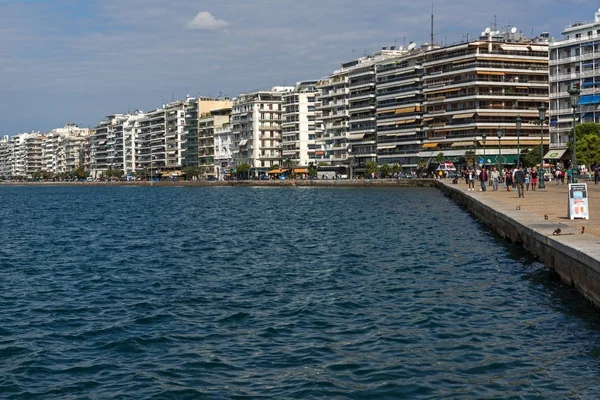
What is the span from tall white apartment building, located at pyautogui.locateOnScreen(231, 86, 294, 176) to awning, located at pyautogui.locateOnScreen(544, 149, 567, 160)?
7653 centimetres

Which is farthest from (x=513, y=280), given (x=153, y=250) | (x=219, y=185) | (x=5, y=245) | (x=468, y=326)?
(x=219, y=185)

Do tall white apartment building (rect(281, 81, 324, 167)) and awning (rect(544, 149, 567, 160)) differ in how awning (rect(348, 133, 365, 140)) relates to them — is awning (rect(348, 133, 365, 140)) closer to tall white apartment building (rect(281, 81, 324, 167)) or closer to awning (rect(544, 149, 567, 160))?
tall white apartment building (rect(281, 81, 324, 167))

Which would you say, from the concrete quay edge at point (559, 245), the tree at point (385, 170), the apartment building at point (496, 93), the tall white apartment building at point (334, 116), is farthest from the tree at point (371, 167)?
the concrete quay edge at point (559, 245)

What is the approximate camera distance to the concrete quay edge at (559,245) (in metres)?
16.3

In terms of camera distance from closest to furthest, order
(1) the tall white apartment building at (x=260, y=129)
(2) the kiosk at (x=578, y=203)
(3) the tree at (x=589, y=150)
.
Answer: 1. (2) the kiosk at (x=578, y=203)
2. (3) the tree at (x=589, y=150)
3. (1) the tall white apartment building at (x=260, y=129)

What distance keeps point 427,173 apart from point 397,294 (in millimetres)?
103717

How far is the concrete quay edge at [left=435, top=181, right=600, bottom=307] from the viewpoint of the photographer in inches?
643

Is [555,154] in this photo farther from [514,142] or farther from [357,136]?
[357,136]

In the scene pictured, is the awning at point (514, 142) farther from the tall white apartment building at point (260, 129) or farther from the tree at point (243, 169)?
the tree at point (243, 169)

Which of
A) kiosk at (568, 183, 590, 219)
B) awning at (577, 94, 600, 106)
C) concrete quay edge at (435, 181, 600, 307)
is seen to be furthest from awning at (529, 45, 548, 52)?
kiosk at (568, 183, 590, 219)

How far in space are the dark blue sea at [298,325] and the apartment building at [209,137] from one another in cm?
15732

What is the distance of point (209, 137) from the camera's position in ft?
622

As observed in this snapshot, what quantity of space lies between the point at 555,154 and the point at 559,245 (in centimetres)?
8451

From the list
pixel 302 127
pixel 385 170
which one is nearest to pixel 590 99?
pixel 385 170
